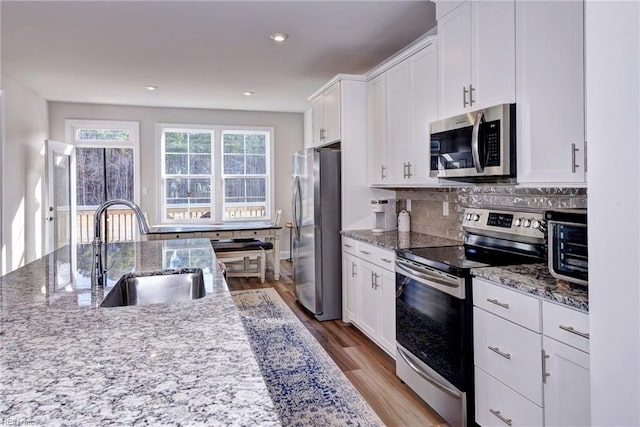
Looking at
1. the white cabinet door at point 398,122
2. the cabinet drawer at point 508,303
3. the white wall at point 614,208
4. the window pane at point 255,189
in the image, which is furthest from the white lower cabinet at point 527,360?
the window pane at point 255,189

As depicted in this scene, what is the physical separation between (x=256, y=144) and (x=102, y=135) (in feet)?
7.67

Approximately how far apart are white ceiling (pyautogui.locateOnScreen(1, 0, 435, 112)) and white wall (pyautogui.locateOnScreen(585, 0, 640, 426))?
196 cm

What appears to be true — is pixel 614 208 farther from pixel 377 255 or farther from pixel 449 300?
pixel 377 255

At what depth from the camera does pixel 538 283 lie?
176 centimetres

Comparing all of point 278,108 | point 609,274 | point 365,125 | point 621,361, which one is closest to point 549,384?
point 621,361

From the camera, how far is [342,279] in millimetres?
4027

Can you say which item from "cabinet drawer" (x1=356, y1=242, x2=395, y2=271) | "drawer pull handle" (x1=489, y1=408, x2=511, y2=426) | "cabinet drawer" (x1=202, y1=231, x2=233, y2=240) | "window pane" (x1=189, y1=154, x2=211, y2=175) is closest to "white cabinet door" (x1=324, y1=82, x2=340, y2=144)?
"cabinet drawer" (x1=356, y1=242, x2=395, y2=271)

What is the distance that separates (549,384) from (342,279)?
246 cm

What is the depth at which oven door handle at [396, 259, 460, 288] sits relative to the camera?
2.20m

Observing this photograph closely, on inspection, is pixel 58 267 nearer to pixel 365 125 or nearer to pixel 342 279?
pixel 342 279

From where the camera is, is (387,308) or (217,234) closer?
(387,308)

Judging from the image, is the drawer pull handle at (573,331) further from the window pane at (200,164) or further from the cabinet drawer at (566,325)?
the window pane at (200,164)

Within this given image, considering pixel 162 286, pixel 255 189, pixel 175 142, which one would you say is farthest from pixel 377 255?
pixel 175 142

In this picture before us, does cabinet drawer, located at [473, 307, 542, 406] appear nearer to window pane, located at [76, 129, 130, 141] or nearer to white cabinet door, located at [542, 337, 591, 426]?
white cabinet door, located at [542, 337, 591, 426]
